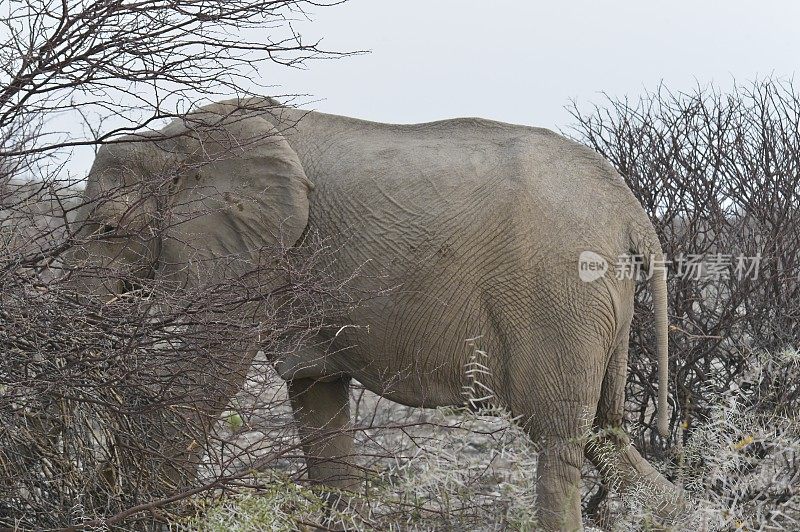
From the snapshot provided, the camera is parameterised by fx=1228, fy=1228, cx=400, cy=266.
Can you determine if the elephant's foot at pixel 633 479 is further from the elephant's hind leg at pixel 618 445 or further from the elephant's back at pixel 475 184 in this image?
the elephant's back at pixel 475 184

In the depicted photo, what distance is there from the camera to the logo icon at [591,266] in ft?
13.9

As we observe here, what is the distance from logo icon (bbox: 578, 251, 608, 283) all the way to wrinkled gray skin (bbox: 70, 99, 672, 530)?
0.02 metres

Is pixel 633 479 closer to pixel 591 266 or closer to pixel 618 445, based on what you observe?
pixel 618 445

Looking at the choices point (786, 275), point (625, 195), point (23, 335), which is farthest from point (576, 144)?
point (23, 335)

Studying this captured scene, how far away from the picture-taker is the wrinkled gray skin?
4258mm

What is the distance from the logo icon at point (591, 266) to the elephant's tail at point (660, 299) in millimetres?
160

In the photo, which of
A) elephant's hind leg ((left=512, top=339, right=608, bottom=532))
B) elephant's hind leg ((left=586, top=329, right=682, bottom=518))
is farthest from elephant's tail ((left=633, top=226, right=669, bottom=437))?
elephant's hind leg ((left=512, top=339, right=608, bottom=532))

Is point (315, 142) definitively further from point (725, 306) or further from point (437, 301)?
point (725, 306)

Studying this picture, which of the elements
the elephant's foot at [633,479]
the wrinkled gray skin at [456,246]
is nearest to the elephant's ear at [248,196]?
the wrinkled gray skin at [456,246]

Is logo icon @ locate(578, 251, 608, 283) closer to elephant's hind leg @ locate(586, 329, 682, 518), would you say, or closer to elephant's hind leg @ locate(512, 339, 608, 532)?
elephant's hind leg @ locate(512, 339, 608, 532)

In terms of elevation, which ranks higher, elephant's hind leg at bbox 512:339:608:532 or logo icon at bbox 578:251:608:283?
logo icon at bbox 578:251:608:283

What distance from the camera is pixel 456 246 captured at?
4363 millimetres

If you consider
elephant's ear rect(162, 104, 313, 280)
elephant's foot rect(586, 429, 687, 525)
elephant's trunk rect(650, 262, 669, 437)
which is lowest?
elephant's foot rect(586, 429, 687, 525)

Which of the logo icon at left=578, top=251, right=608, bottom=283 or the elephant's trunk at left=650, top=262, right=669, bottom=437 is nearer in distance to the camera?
the logo icon at left=578, top=251, right=608, bottom=283
